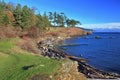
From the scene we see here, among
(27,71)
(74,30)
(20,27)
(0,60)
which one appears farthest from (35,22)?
(27,71)

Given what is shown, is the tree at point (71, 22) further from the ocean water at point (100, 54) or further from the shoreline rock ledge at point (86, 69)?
the shoreline rock ledge at point (86, 69)

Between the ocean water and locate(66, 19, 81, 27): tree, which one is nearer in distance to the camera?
the ocean water

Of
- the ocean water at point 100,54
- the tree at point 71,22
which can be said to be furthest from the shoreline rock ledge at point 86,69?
the tree at point 71,22

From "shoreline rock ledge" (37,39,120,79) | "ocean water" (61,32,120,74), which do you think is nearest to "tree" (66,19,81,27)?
"ocean water" (61,32,120,74)

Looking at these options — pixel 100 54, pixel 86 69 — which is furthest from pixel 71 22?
pixel 86 69

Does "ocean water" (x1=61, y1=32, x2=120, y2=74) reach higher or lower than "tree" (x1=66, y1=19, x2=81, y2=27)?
lower

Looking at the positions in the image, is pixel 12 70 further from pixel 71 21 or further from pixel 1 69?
pixel 71 21

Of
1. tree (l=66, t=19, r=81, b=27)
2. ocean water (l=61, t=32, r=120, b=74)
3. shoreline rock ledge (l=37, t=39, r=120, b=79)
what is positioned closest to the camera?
shoreline rock ledge (l=37, t=39, r=120, b=79)

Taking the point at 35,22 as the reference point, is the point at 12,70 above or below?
below

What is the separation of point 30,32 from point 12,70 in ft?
243

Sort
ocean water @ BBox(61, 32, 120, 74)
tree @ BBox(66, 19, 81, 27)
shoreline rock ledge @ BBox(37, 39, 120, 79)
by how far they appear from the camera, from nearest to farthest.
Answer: shoreline rock ledge @ BBox(37, 39, 120, 79) → ocean water @ BBox(61, 32, 120, 74) → tree @ BBox(66, 19, 81, 27)

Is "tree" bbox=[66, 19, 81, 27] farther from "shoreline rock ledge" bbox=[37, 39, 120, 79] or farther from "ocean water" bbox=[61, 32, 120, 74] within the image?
"shoreline rock ledge" bbox=[37, 39, 120, 79]

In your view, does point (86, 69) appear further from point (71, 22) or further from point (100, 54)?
point (71, 22)

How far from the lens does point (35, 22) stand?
374 ft
